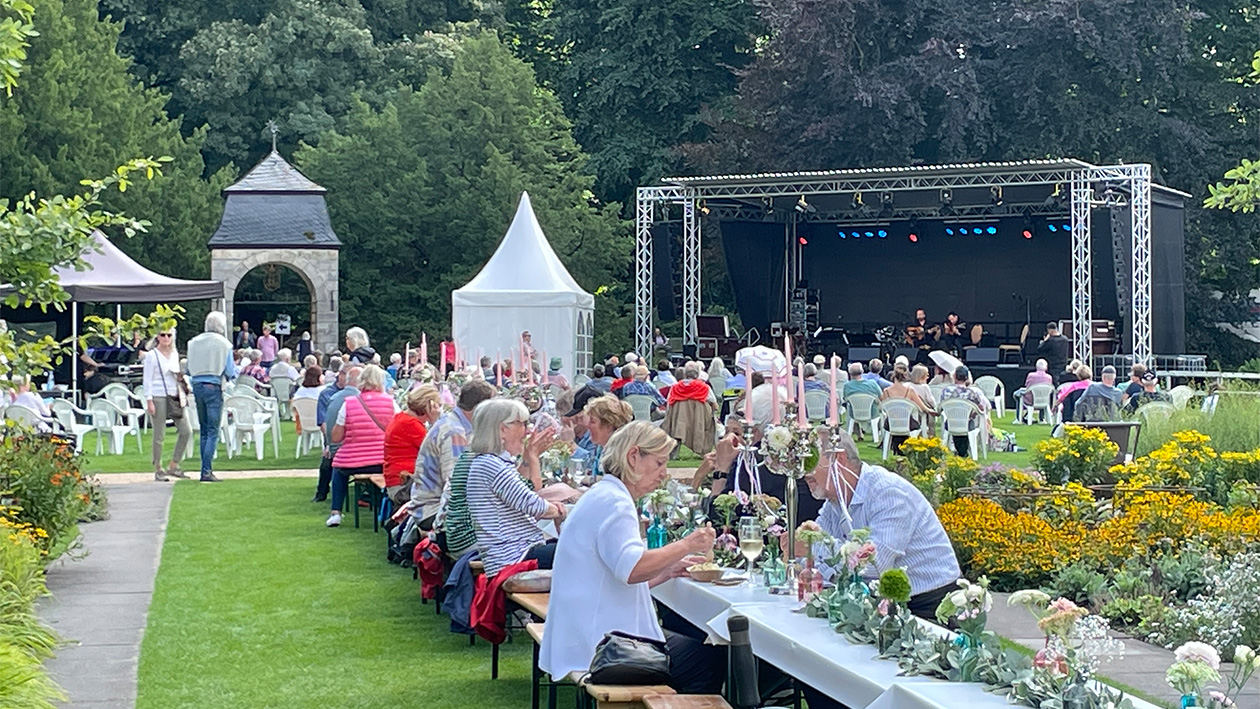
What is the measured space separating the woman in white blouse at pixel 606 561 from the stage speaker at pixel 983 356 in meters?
23.5

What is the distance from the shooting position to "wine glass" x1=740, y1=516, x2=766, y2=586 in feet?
21.0

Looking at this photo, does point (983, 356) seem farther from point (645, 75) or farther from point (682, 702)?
point (682, 702)

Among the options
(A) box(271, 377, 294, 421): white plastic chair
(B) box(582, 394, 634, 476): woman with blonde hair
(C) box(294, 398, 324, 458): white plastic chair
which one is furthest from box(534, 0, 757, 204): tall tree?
(B) box(582, 394, 634, 476): woman with blonde hair

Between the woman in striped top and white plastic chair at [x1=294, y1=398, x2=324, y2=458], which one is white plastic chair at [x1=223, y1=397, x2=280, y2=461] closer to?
white plastic chair at [x1=294, y1=398, x2=324, y2=458]

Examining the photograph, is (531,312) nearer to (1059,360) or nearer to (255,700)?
(1059,360)

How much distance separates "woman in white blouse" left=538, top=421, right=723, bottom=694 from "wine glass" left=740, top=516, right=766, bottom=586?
0.60 m

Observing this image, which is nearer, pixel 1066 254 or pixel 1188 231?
pixel 1066 254

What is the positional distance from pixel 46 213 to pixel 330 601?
11.6 ft

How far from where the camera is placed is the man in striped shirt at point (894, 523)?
6.34 meters

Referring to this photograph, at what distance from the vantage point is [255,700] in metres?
7.51

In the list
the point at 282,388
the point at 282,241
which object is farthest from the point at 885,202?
the point at 282,388

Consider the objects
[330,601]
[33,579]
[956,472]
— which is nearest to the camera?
[33,579]

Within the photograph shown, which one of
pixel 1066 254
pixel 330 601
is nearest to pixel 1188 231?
pixel 1066 254

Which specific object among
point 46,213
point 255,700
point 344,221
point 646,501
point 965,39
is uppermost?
point 965,39
